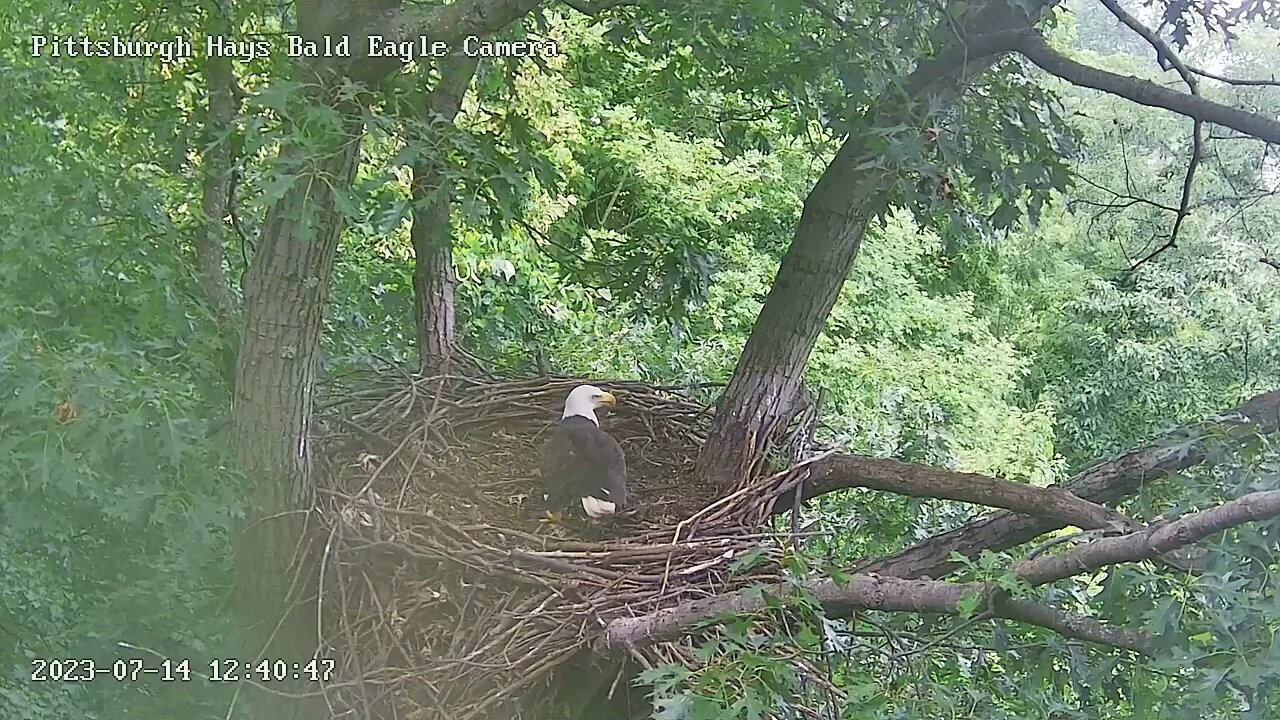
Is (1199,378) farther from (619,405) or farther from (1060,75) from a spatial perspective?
(1060,75)

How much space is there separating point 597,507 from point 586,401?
0.42 meters

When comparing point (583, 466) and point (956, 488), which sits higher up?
point (956, 488)

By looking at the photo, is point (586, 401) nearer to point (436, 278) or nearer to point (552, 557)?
point (436, 278)

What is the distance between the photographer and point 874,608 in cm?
171

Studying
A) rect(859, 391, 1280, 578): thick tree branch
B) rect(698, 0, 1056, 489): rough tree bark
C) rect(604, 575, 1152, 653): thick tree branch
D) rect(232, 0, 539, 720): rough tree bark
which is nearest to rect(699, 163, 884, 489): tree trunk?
rect(698, 0, 1056, 489): rough tree bark

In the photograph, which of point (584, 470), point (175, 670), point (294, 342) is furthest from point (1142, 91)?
point (175, 670)

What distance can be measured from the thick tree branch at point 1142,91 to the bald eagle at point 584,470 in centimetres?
122

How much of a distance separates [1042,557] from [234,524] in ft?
4.22

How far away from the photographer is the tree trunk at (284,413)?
1.81 m

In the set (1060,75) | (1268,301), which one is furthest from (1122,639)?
(1268,301)

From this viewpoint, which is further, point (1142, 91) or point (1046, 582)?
point (1142, 91)

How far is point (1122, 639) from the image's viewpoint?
59.4 inches

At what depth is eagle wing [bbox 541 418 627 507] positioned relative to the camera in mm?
2574

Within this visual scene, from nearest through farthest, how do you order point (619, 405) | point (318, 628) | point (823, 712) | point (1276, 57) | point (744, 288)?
point (823, 712) → point (318, 628) → point (619, 405) → point (1276, 57) → point (744, 288)
